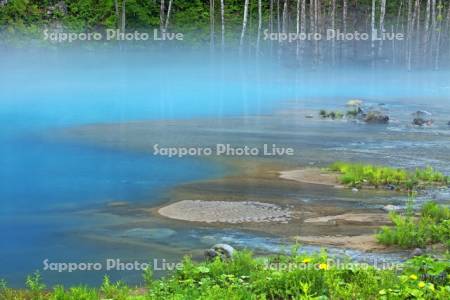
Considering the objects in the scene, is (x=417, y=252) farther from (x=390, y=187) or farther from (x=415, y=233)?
(x=390, y=187)

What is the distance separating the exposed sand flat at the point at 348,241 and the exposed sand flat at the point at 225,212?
1.17 meters

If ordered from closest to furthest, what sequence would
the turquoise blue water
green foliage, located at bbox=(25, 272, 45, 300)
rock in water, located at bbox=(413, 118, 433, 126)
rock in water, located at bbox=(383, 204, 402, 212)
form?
green foliage, located at bbox=(25, 272, 45, 300) < the turquoise blue water < rock in water, located at bbox=(383, 204, 402, 212) < rock in water, located at bbox=(413, 118, 433, 126)

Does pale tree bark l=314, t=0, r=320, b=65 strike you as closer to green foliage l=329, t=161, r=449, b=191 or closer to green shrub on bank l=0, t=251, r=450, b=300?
green foliage l=329, t=161, r=449, b=191

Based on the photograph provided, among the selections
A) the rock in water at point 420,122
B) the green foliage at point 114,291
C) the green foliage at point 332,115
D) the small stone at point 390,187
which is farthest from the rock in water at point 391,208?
the green foliage at point 332,115

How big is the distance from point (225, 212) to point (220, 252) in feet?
10.9

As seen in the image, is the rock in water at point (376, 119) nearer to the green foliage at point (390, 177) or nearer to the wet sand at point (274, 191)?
the wet sand at point (274, 191)

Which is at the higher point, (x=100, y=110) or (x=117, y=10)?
(x=117, y=10)

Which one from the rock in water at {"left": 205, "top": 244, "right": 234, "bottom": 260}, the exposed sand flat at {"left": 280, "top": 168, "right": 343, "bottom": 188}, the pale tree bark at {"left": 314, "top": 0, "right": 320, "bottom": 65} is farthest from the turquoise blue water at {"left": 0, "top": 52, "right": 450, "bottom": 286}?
the pale tree bark at {"left": 314, "top": 0, "right": 320, "bottom": 65}

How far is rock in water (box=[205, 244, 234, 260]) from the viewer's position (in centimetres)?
868

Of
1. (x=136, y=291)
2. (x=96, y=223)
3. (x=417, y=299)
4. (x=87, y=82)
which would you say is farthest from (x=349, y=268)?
(x=87, y=82)

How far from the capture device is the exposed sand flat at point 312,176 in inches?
566

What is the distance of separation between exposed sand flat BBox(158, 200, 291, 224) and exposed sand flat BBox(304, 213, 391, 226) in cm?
56

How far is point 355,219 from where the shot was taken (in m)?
11.4

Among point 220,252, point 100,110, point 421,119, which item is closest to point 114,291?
point 220,252
